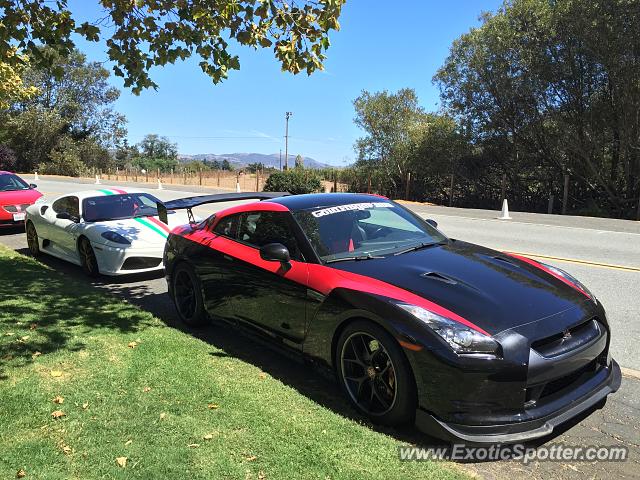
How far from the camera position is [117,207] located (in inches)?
349

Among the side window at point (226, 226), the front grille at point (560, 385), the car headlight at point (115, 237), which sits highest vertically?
the side window at point (226, 226)

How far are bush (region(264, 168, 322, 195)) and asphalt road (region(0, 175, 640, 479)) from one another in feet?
46.2

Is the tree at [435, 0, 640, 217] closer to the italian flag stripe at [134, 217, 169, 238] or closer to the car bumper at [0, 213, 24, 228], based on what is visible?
the italian flag stripe at [134, 217, 169, 238]

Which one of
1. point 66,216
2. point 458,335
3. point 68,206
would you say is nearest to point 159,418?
point 458,335

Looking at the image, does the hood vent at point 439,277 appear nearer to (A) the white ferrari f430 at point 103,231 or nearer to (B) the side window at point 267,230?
(B) the side window at point 267,230

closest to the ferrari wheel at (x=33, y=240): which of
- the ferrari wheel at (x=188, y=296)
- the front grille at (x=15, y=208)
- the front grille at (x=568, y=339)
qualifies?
the front grille at (x=15, y=208)

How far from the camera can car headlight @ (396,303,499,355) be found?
3.01 m

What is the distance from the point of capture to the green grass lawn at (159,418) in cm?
291

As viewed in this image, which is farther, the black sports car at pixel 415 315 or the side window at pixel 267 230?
the side window at pixel 267 230

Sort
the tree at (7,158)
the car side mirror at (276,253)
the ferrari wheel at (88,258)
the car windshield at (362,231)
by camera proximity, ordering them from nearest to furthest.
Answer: the car side mirror at (276,253) → the car windshield at (362,231) → the ferrari wheel at (88,258) → the tree at (7,158)

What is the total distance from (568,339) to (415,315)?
38.0 inches

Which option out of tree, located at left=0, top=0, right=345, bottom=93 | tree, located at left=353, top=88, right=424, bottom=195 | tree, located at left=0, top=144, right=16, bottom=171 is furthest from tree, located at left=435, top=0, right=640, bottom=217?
tree, located at left=0, top=144, right=16, bottom=171

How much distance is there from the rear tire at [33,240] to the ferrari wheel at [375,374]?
8.21 meters

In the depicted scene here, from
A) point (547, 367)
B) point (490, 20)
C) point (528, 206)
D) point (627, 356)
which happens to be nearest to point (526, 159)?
point (528, 206)
